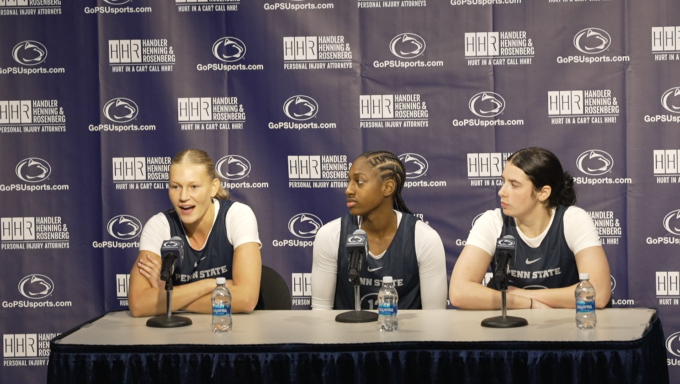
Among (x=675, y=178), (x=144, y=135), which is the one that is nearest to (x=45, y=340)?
(x=144, y=135)

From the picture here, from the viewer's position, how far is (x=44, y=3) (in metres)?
4.95

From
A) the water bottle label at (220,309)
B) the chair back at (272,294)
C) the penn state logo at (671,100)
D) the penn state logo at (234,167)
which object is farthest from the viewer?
the penn state logo at (234,167)

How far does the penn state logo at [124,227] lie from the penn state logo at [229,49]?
118cm

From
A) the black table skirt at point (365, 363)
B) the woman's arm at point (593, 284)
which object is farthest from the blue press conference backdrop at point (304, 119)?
the black table skirt at point (365, 363)

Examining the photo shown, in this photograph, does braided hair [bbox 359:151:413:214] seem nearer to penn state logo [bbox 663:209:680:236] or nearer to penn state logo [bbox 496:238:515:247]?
penn state logo [bbox 496:238:515:247]

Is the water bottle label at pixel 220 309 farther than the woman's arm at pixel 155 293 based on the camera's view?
No

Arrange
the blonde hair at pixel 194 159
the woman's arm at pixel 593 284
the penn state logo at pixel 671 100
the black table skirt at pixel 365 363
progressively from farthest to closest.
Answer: the penn state logo at pixel 671 100 → the blonde hair at pixel 194 159 → the woman's arm at pixel 593 284 → the black table skirt at pixel 365 363

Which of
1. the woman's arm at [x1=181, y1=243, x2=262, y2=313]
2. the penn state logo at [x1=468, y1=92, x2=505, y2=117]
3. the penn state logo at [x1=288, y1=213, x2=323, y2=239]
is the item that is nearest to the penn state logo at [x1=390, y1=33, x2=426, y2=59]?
the penn state logo at [x1=468, y1=92, x2=505, y2=117]

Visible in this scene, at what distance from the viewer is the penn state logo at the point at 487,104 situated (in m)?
4.71

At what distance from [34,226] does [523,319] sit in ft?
11.1

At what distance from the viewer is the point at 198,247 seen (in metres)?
3.50

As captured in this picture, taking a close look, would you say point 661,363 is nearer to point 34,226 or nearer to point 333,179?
point 333,179

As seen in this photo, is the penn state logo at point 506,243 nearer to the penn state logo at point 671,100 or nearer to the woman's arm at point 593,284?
the woman's arm at point 593,284

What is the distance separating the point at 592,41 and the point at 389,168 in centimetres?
181
